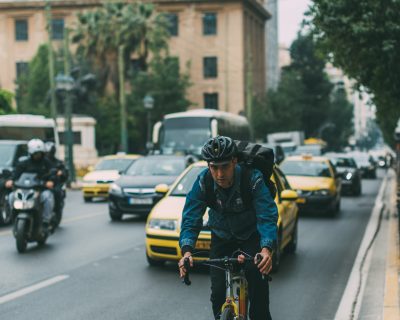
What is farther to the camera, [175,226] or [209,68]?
[209,68]

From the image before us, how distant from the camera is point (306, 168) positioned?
20.9 metres

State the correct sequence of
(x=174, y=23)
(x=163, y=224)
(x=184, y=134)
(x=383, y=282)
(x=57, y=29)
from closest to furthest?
1. (x=383, y=282)
2. (x=163, y=224)
3. (x=184, y=134)
4. (x=174, y=23)
5. (x=57, y=29)

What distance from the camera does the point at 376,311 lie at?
7871mm

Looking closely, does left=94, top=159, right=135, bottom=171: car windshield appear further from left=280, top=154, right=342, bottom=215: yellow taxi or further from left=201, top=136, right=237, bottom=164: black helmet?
left=201, top=136, right=237, bottom=164: black helmet

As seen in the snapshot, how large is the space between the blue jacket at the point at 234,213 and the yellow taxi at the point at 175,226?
172 inches

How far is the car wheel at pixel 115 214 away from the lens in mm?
17672

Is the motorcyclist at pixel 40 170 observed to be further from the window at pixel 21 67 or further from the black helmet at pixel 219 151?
Result: the window at pixel 21 67

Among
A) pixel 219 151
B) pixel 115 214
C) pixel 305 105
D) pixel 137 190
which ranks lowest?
pixel 115 214

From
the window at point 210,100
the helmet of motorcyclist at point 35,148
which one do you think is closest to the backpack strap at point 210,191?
the helmet of motorcyclist at point 35,148

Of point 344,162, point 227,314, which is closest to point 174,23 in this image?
point 344,162

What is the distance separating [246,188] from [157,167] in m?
13.9

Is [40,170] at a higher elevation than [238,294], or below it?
higher

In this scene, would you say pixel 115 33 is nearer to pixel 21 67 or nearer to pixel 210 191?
pixel 21 67

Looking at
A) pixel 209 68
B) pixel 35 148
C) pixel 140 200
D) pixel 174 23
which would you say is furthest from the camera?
pixel 174 23
